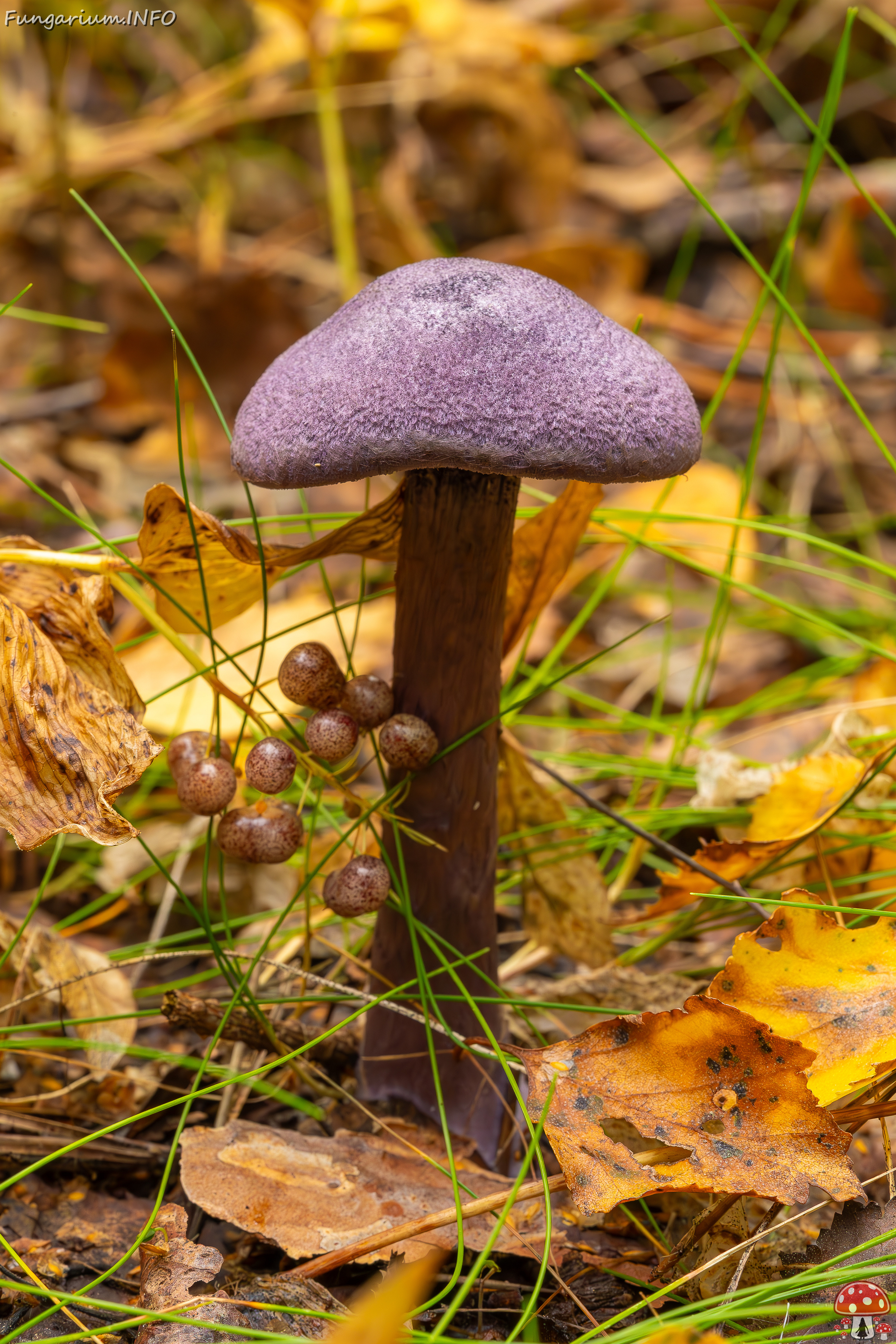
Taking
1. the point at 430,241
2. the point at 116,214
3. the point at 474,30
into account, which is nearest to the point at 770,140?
the point at 474,30

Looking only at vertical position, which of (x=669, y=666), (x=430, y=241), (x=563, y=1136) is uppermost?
(x=430, y=241)

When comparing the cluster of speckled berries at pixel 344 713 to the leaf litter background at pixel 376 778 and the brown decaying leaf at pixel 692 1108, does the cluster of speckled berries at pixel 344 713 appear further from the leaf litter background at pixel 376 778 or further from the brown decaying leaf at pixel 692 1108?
the brown decaying leaf at pixel 692 1108

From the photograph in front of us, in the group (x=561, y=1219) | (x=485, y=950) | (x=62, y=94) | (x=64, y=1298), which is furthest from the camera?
(x=62, y=94)

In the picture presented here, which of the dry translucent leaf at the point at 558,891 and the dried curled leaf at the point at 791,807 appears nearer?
the dried curled leaf at the point at 791,807

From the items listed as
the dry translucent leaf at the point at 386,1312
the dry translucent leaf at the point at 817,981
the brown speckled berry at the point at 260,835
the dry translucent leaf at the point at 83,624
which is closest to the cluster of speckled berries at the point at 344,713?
the brown speckled berry at the point at 260,835

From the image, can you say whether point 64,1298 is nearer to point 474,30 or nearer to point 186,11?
point 474,30
